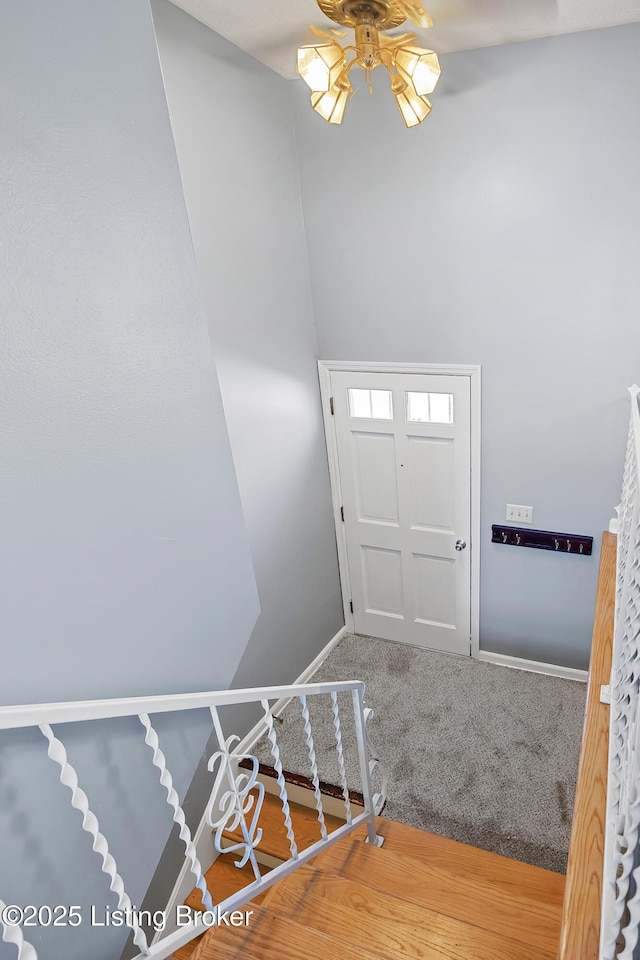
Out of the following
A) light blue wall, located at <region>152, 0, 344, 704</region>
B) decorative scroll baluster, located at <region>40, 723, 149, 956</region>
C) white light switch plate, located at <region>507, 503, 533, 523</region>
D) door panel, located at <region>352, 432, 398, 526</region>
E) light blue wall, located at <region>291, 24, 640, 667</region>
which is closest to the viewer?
decorative scroll baluster, located at <region>40, 723, 149, 956</region>

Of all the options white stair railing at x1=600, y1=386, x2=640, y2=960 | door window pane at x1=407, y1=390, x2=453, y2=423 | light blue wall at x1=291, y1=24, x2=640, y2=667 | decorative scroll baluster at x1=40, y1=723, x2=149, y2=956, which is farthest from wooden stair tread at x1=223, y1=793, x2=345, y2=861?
door window pane at x1=407, y1=390, x2=453, y2=423

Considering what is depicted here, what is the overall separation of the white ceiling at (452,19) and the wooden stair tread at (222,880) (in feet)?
12.7

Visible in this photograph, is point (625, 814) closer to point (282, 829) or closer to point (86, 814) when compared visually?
point (86, 814)

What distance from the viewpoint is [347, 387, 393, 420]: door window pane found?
3.78 m

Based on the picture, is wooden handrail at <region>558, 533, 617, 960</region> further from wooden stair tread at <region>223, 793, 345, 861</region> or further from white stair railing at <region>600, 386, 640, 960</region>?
wooden stair tread at <region>223, 793, 345, 861</region>

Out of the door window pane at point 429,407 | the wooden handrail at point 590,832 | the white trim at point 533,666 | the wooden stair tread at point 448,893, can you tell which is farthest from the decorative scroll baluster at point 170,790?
the white trim at point 533,666

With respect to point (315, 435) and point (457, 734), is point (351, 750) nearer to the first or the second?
point (457, 734)

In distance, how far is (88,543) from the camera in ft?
4.07

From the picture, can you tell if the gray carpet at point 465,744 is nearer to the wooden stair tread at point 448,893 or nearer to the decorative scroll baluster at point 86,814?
the wooden stair tread at point 448,893

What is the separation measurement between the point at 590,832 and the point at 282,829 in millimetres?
2115

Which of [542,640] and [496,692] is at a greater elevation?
[542,640]

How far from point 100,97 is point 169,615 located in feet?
3.83

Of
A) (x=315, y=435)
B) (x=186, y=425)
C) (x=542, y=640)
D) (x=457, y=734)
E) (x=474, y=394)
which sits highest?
(x=186, y=425)

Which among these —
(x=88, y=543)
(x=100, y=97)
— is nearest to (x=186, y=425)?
(x=88, y=543)
